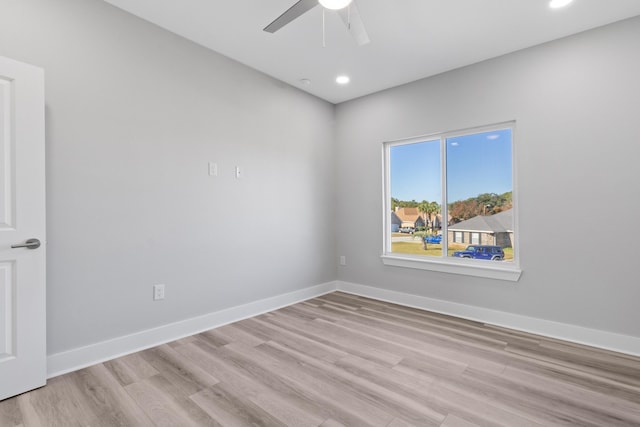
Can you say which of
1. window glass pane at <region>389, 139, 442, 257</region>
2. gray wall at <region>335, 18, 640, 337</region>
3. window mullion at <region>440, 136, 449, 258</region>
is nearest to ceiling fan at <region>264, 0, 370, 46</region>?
gray wall at <region>335, 18, 640, 337</region>

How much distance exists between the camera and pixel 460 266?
10.8 ft

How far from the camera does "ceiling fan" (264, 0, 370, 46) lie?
1.63 m

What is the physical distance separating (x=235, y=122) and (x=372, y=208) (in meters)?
1.97

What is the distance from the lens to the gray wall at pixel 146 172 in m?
2.12

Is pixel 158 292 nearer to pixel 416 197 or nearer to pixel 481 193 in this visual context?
pixel 416 197

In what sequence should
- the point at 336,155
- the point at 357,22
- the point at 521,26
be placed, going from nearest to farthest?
the point at 357,22
the point at 521,26
the point at 336,155

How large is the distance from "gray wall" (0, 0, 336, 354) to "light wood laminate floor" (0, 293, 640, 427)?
0.48 meters

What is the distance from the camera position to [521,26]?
2549 mm

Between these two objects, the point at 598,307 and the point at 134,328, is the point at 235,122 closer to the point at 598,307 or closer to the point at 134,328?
the point at 134,328

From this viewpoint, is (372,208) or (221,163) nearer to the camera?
(221,163)

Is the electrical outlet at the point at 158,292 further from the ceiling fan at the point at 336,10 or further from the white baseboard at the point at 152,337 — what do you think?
the ceiling fan at the point at 336,10

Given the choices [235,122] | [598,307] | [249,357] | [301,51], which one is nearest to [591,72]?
[598,307]

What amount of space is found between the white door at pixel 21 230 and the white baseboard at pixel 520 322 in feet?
10.6

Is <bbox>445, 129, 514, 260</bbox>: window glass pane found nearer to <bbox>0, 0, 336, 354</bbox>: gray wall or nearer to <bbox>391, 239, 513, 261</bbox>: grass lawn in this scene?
<bbox>391, 239, 513, 261</bbox>: grass lawn
